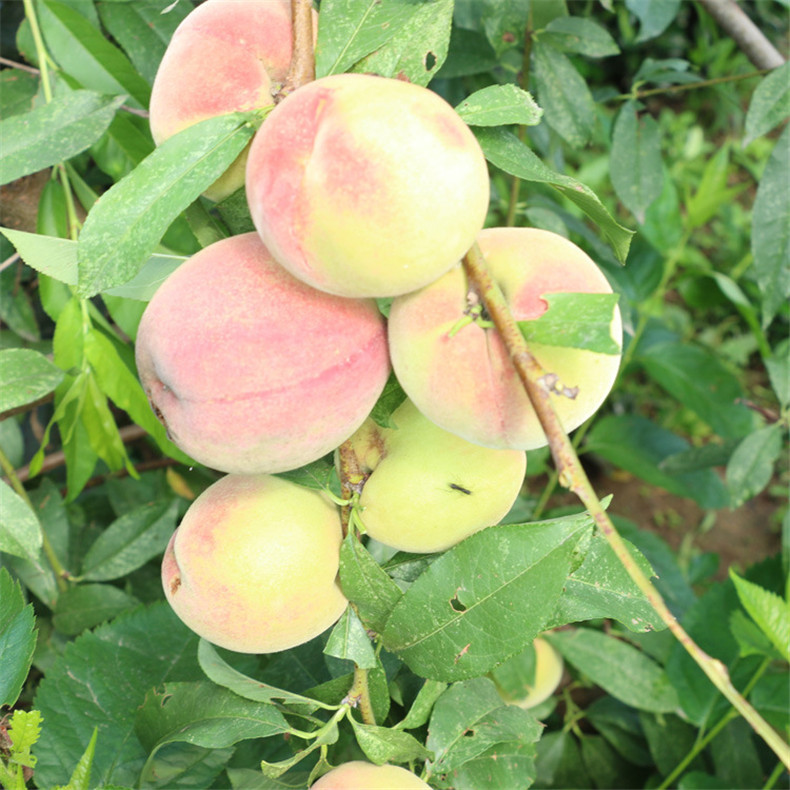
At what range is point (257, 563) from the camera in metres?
0.62

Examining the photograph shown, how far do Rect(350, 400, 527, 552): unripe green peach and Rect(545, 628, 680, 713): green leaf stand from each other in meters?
0.80

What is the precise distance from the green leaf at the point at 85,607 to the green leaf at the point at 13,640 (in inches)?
14.4

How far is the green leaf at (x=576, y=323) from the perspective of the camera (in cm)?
46

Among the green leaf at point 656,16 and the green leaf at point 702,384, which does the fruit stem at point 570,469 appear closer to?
the green leaf at point 656,16

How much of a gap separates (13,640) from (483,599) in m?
0.42

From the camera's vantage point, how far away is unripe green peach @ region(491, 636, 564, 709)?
3.99 feet

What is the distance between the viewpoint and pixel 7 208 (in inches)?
41.1

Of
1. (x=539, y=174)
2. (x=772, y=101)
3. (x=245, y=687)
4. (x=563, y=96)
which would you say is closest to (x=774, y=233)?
(x=772, y=101)

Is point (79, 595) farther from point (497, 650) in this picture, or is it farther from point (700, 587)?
point (700, 587)

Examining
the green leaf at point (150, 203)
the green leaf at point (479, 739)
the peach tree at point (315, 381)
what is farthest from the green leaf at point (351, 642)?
the green leaf at point (150, 203)

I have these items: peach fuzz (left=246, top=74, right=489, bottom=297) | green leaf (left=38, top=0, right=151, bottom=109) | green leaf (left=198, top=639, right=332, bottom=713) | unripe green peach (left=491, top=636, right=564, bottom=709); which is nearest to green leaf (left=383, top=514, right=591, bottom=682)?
green leaf (left=198, top=639, right=332, bottom=713)

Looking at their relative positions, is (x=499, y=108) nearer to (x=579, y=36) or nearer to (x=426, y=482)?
(x=426, y=482)

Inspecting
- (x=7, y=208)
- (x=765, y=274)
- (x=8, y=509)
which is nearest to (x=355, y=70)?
(x=8, y=509)

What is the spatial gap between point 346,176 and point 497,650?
0.38 metres
